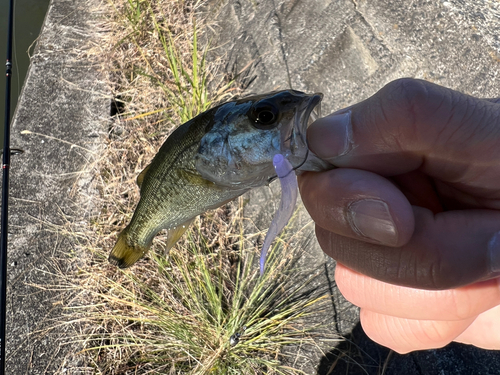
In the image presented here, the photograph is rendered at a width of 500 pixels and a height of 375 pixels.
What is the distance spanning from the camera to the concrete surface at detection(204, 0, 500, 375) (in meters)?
1.88

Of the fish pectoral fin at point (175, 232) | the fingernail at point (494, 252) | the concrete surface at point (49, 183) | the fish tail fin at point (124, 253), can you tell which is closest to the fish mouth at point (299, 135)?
the fingernail at point (494, 252)

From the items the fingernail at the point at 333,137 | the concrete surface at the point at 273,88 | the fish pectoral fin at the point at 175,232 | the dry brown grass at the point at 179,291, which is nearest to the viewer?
the fingernail at the point at 333,137

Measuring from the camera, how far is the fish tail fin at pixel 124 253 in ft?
6.23

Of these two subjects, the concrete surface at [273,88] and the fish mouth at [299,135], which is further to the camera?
the concrete surface at [273,88]

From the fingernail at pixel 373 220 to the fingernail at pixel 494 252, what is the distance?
306 millimetres

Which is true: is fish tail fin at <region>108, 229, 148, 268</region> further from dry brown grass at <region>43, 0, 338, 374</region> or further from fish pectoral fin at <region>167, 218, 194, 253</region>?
dry brown grass at <region>43, 0, 338, 374</region>

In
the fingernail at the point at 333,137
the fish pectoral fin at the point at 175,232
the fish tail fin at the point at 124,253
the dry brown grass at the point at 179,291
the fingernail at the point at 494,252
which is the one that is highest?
the fingernail at the point at 333,137

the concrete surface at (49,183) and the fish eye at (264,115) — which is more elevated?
the fish eye at (264,115)

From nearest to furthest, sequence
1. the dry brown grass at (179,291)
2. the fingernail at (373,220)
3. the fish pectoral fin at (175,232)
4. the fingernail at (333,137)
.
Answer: the fingernail at (373,220) → the fingernail at (333,137) → the fish pectoral fin at (175,232) → the dry brown grass at (179,291)

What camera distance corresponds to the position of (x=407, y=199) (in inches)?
49.5

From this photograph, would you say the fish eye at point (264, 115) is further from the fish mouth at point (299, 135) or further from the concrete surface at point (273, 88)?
the concrete surface at point (273, 88)

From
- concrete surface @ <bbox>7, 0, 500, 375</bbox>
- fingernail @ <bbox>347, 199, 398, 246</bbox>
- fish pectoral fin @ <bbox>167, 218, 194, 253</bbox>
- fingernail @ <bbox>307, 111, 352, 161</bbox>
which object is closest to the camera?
fingernail @ <bbox>347, 199, 398, 246</bbox>

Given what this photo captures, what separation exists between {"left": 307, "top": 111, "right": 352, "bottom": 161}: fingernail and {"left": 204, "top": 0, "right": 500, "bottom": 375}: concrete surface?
3.68 ft

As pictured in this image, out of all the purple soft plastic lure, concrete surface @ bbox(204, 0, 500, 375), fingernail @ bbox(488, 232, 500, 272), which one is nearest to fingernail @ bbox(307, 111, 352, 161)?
the purple soft plastic lure
